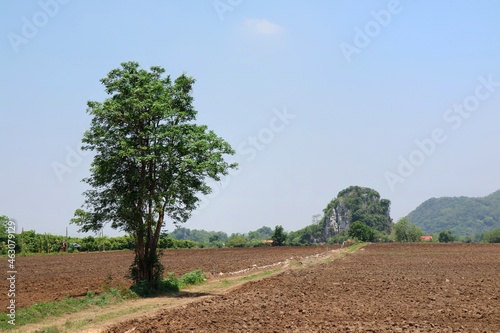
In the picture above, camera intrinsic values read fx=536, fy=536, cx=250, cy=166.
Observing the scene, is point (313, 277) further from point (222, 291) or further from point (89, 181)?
point (89, 181)

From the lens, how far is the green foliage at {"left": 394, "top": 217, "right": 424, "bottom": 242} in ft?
416

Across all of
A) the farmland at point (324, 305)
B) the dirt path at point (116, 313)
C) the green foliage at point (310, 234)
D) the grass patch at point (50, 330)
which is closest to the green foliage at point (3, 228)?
the farmland at point (324, 305)

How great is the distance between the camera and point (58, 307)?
18984 millimetres

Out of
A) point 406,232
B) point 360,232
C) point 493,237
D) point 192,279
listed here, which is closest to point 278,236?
point 360,232

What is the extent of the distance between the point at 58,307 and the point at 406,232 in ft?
388

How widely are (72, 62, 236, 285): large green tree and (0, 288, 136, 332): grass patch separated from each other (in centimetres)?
336

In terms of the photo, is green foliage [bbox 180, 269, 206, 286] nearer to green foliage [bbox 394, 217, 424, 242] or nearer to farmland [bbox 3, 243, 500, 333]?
farmland [bbox 3, 243, 500, 333]

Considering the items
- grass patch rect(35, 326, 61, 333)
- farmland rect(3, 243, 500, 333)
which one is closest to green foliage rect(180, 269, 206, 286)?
farmland rect(3, 243, 500, 333)

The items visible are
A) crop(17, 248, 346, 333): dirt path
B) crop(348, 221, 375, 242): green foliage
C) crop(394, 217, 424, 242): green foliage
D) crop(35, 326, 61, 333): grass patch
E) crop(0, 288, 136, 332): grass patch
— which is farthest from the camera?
crop(394, 217, 424, 242): green foliage

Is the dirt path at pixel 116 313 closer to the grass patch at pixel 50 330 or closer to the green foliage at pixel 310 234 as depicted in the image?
the grass patch at pixel 50 330

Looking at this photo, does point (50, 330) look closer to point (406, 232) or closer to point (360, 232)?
point (360, 232)

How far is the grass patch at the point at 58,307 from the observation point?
651 inches

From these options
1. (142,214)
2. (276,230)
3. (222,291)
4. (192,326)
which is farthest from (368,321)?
(276,230)

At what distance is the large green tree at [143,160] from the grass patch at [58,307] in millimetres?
3364
